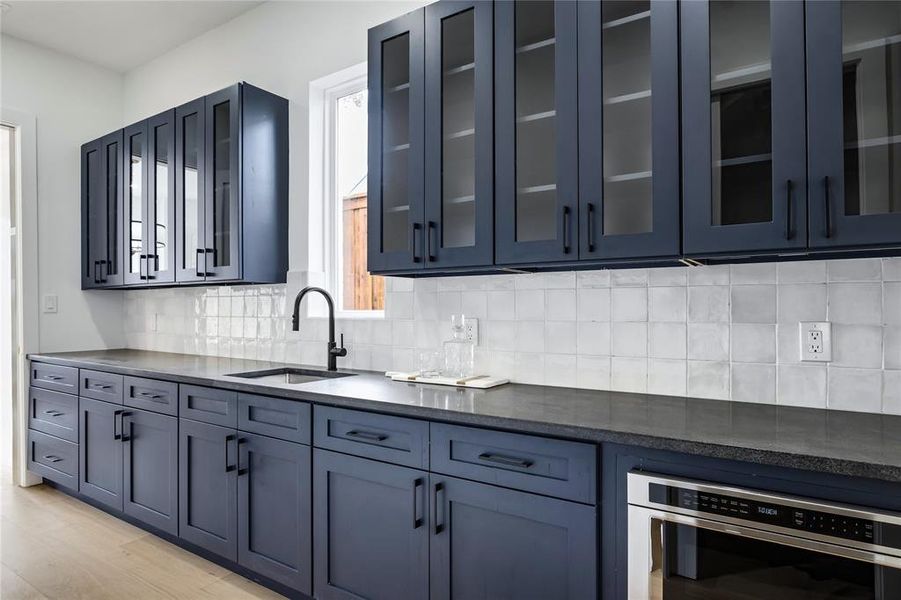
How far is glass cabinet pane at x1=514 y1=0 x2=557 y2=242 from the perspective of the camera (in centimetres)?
189

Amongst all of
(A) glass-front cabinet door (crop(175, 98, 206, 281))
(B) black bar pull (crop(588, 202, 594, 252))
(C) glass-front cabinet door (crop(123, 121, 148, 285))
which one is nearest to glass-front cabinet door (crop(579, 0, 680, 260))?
(B) black bar pull (crop(588, 202, 594, 252))

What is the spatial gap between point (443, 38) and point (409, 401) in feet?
4.61

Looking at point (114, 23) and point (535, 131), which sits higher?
point (114, 23)

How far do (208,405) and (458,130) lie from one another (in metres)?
1.63

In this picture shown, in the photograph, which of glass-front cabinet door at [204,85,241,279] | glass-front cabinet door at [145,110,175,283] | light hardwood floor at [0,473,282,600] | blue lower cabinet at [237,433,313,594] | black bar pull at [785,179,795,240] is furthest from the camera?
glass-front cabinet door at [145,110,175,283]

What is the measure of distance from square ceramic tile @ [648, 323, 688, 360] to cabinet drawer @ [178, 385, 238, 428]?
67.3 inches

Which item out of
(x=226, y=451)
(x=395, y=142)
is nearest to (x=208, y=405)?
(x=226, y=451)

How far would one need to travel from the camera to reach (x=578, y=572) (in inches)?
58.5

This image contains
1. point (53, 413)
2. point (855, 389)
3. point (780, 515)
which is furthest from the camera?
point (53, 413)

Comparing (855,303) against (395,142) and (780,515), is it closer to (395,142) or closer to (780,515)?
(780,515)

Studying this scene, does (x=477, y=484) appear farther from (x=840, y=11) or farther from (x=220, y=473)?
(x=840, y=11)

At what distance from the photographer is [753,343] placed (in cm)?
181

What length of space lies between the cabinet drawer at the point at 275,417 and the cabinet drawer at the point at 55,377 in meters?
1.67

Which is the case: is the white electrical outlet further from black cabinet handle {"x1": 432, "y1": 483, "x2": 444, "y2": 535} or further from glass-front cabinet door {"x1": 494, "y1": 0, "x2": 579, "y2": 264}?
black cabinet handle {"x1": 432, "y1": 483, "x2": 444, "y2": 535}
